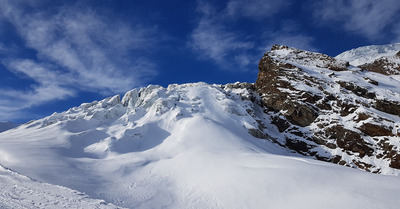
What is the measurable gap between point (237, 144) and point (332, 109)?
26.3m

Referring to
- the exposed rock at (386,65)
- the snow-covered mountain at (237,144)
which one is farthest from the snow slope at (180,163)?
the exposed rock at (386,65)

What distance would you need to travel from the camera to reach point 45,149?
33.0 meters

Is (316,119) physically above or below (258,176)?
above

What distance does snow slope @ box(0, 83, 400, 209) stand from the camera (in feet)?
61.4

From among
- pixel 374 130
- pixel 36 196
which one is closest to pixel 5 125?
pixel 36 196

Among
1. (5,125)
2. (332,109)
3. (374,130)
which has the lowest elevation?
(5,125)

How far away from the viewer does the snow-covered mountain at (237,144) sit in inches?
789

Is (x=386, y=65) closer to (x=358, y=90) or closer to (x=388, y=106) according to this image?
(x=358, y=90)

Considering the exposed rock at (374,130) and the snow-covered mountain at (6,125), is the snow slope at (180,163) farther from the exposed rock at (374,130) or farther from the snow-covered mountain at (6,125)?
the snow-covered mountain at (6,125)

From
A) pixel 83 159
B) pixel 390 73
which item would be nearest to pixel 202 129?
pixel 83 159

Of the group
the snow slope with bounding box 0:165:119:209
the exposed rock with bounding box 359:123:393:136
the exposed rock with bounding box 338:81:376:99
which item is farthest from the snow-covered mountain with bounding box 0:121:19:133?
the exposed rock with bounding box 338:81:376:99

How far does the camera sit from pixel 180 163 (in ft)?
97.5

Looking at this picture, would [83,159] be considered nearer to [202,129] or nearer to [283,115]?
[202,129]

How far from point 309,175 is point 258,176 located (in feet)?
13.1
